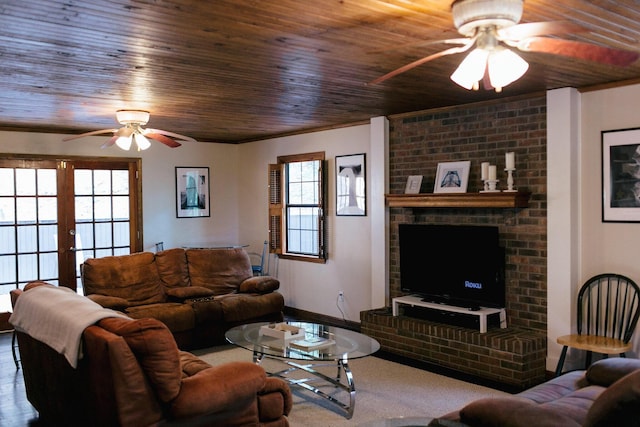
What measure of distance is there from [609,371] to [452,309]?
211cm

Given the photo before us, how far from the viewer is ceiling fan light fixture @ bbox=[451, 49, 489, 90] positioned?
266 cm

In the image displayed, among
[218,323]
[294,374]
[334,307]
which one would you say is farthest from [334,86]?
[334,307]

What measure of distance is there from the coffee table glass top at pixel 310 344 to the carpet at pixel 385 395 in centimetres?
43

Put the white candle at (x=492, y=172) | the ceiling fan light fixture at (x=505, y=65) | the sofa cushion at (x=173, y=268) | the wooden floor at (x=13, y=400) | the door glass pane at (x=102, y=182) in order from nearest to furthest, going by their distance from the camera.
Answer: the ceiling fan light fixture at (x=505, y=65) < the wooden floor at (x=13, y=400) < the white candle at (x=492, y=172) < the sofa cushion at (x=173, y=268) < the door glass pane at (x=102, y=182)

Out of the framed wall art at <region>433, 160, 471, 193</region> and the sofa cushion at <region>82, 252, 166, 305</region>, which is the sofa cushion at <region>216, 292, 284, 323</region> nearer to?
the sofa cushion at <region>82, 252, 166, 305</region>

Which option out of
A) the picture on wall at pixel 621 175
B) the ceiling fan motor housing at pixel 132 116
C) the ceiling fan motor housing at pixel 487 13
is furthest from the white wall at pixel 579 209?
the ceiling fan motor housing at pixel 132 116

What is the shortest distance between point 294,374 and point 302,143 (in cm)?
342

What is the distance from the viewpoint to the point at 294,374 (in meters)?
4.97

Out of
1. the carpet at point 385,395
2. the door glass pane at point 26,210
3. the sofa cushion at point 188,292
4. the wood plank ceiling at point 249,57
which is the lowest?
the carpet at point 385,395

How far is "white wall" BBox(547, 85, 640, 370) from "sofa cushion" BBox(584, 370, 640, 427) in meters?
2.68

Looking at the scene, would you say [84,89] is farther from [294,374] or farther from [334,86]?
[294,374]

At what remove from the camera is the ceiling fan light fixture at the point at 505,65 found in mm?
2658

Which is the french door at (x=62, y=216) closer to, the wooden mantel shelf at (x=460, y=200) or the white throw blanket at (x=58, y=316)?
the white throw blanket at (x=58, y=316)

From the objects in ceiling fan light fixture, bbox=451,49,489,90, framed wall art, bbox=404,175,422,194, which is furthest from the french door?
ceiling fan light fixture, bbox=451,49,489,90
